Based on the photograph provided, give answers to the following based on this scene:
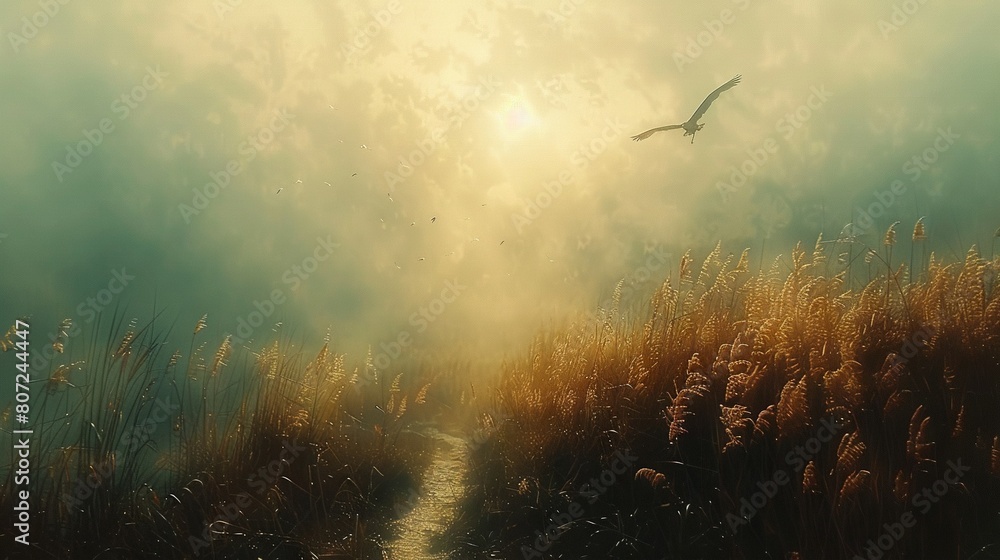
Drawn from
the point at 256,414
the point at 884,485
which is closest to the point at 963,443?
the point at 884,485

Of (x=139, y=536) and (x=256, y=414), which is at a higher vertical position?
(x=256, y=414)

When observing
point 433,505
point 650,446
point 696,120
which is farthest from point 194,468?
point 696,120

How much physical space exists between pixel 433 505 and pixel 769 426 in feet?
7.60

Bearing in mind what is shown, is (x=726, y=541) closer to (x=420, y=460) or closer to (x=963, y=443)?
(x=963, y=443)

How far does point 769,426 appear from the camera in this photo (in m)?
3.20

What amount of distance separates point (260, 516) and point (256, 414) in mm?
745

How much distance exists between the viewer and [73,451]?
3.57 metres

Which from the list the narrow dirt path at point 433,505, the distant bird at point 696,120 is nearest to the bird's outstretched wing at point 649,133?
the distant bird at point 696,120

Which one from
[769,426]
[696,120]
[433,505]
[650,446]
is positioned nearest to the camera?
[769,426]

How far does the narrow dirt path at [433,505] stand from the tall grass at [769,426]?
0.65 feet

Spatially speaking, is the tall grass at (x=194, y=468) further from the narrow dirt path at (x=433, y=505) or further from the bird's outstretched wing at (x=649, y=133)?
the bird's outstretched wing at (x=649, y=133)

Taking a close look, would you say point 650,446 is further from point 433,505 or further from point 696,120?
point 696,120

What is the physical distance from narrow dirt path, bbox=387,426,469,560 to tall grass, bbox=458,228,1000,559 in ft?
0.65

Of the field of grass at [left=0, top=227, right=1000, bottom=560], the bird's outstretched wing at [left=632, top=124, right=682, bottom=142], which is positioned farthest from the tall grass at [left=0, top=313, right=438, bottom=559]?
the bird's outstretched wing at [left=632, top=124, right=682, bottom=142]
